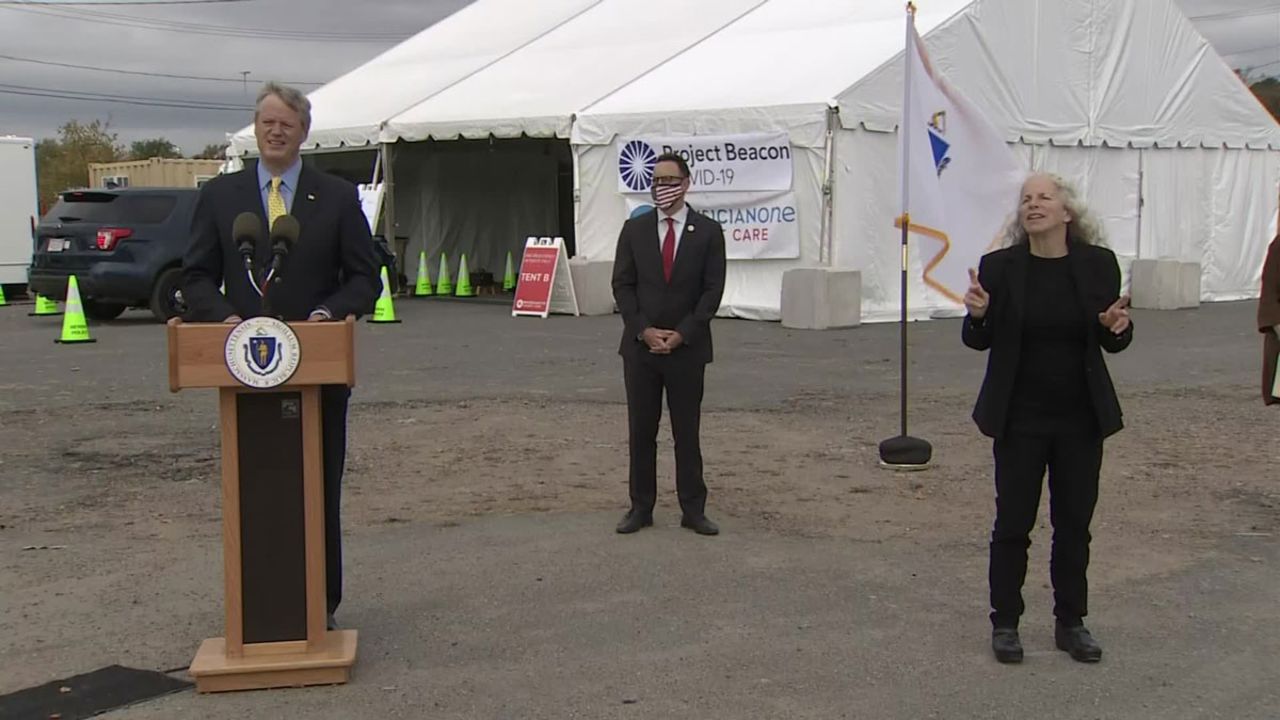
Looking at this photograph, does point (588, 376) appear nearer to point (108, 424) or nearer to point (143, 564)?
point (108, 424)

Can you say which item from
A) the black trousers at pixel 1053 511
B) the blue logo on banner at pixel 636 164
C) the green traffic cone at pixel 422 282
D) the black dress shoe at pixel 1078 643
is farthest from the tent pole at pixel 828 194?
the black dress shoe at pixel 1078 643

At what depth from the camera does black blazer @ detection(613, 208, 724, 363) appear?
683 cm

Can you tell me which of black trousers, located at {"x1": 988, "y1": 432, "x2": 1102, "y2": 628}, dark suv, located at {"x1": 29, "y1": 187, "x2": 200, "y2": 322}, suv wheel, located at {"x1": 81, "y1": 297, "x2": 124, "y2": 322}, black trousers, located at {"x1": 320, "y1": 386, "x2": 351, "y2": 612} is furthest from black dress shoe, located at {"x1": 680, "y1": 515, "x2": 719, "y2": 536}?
suv wheel, located at {"x1": 81, "y1": 297, "x2": 124, "y2": 322}

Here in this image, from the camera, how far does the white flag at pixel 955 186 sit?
7.24m

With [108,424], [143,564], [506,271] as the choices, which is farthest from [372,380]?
[506,271]

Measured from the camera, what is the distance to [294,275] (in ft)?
16.1

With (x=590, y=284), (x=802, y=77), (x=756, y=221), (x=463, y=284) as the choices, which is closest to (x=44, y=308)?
(x=463, y=284)

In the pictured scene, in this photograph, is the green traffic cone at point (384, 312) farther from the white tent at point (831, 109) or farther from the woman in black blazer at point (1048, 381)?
the woman in black blazer at point (1048, 381)

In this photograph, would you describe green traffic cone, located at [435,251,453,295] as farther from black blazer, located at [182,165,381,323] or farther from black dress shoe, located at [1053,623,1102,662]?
black dress shoe, located at [1053,623,1102,662]

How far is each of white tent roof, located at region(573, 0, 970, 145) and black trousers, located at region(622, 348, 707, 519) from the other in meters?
11.4

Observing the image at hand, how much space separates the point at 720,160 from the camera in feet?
61.1

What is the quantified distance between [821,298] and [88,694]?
45.1 feet

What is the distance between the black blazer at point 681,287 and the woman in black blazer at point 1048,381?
2054 millimetres

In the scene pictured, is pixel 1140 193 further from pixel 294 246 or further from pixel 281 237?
pixel 281 237
